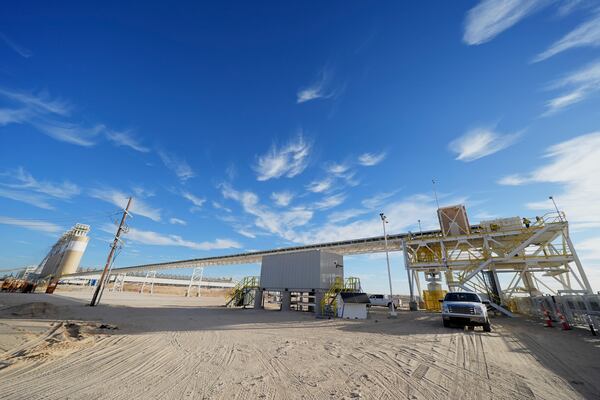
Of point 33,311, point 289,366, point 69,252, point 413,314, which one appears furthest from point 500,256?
point 69,252

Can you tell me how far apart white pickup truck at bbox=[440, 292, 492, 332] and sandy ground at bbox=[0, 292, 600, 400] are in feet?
5.01

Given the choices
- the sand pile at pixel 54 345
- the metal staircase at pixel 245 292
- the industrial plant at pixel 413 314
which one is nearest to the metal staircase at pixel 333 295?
the industrial plant at pixel 413 314

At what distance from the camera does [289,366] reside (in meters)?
6.27

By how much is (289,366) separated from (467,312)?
11078 millimetres

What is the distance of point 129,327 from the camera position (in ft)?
39.1

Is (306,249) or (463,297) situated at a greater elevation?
(306,249)

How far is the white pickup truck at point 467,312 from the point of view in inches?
469

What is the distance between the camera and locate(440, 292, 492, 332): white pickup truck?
11922mm

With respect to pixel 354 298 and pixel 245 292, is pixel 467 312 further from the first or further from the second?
pixel 245 292

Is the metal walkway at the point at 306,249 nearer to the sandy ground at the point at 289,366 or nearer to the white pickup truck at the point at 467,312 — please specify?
the white pickup truck at the point at 467,312

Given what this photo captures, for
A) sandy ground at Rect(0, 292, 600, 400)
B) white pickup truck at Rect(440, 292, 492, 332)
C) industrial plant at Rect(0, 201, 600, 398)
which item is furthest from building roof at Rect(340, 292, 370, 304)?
sandy ground at Rect(0, 292, 600, 400)

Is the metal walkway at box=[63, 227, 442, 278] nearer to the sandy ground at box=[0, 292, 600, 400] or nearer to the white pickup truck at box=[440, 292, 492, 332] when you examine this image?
the white pickup truck at box=[440, 292, 492, 332]

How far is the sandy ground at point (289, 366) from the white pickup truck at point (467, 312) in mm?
1528

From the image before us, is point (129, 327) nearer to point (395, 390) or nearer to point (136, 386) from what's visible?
point (136, 386)
